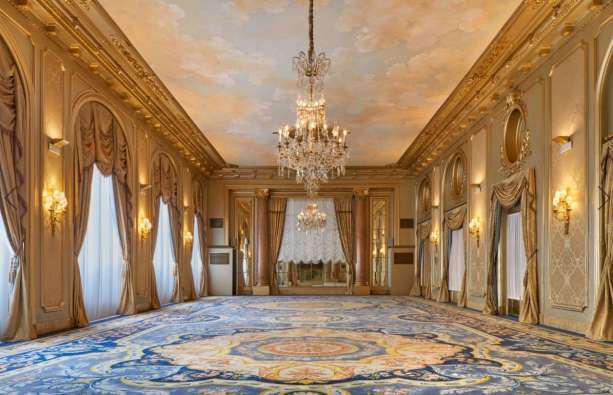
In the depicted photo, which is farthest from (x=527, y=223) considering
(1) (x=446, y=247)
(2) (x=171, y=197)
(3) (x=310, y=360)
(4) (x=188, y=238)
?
(4) (x=188, y=238)

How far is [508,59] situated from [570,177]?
2.12 meters

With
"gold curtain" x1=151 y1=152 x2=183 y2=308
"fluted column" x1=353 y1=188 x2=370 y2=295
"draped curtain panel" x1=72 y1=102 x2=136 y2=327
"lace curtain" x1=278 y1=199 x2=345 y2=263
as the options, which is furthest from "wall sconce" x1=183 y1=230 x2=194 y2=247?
"fluted column" x1=353 y1=188 x2=370 y2=295

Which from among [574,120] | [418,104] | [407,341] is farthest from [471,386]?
[418,104]

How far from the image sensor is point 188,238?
49.7 feet

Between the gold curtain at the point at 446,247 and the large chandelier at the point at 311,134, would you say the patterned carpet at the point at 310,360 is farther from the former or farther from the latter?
the gold curtain at the point at 446,247

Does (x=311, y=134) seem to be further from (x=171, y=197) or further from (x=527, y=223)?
(x=171, y=197)

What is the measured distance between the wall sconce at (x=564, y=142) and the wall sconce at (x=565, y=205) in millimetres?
532

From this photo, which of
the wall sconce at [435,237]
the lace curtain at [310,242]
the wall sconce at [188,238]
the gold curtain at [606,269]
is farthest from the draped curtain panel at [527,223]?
the lace curtain at [310,242]

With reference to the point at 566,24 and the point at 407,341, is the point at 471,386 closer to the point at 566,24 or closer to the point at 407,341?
the point at 407,341

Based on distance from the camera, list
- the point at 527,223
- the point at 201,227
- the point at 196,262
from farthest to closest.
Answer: the point at 201,227 < the point at 196,262 < the point at 527,223

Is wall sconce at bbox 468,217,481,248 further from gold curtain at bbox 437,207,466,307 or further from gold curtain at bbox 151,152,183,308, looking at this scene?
gold curtain at bbox 151,152,183,308

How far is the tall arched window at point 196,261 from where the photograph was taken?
53.1 ft

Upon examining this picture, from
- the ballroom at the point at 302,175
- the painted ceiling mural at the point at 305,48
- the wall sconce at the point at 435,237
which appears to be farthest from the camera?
the wall sconce at the point at 435,237

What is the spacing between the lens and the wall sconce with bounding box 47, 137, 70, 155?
725cm
